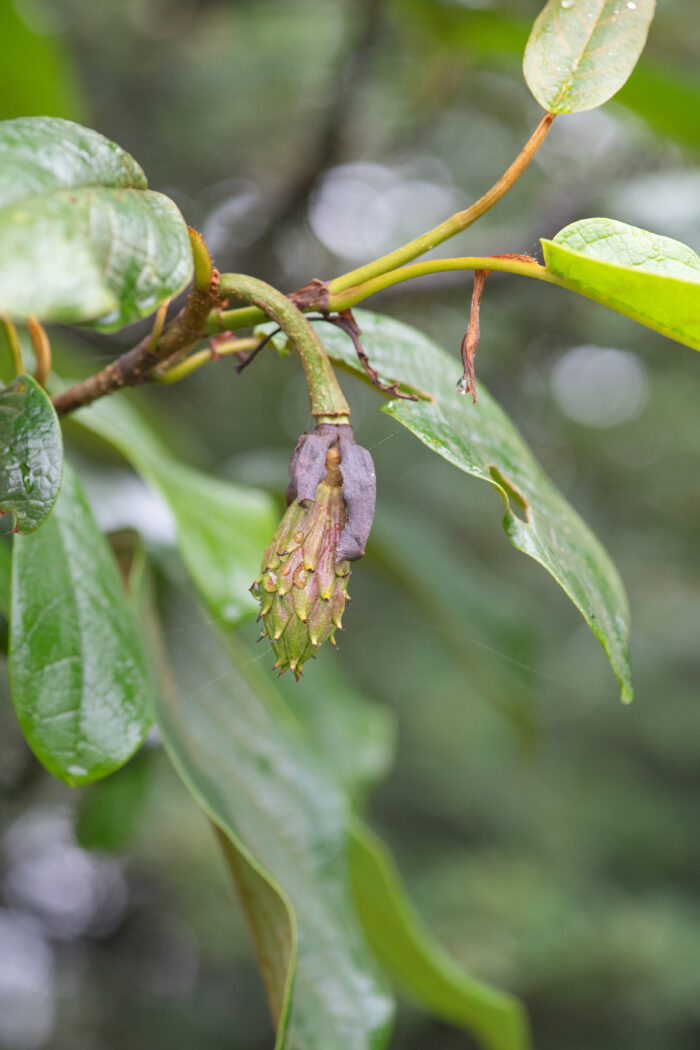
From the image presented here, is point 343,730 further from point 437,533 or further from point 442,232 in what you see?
point 442,232

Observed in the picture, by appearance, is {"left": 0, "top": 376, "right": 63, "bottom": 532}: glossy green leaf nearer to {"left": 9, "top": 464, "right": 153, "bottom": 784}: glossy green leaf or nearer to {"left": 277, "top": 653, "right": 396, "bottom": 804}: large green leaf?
{"left": 9, "top": 464, "right": 153, "bottom": 784}: glossy green leaf

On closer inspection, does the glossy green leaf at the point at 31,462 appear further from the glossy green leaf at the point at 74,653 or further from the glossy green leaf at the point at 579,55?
the glossy green leaf at the point at 579,55

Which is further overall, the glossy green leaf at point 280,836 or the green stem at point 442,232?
the glossy green leaf at point 280,836

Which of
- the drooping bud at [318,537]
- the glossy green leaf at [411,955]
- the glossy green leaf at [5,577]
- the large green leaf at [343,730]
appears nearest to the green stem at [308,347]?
the drooping bud at [318,537]

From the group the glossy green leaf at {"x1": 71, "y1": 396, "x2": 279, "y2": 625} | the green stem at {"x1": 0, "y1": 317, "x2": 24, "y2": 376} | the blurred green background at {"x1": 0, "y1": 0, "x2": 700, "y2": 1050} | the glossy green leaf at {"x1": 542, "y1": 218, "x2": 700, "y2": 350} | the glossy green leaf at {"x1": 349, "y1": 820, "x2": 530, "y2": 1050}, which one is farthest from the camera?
the blurred green background at {"x1": 0, "y1": 0, "x2": 700, "y2": 1050}

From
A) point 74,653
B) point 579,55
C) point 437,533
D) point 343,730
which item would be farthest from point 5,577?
point 437,533

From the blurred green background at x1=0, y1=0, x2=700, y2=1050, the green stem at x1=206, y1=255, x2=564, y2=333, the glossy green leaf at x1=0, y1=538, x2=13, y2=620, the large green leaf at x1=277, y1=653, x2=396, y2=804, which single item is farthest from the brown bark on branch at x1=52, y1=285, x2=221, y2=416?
the large green leaf at x1=277, y1=653, x2=396, y2=804
